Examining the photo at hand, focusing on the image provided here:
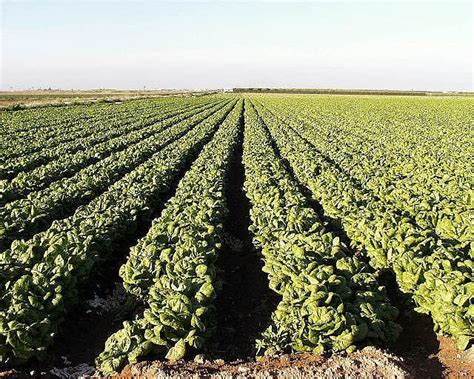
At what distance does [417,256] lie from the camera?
22.5ft

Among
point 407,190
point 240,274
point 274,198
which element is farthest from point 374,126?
point 240,274

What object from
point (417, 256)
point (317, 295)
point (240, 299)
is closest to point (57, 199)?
point (240, 299)

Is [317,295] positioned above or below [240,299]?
above

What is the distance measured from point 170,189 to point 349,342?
33.0 feet

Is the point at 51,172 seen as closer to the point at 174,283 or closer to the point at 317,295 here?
the point at 174,283

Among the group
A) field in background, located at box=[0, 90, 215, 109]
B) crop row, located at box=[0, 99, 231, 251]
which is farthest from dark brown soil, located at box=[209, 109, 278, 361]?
field in background, located at box=[0, 90, 215, 109]

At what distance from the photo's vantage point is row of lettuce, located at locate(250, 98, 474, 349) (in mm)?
5605

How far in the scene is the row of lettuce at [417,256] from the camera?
5.61 meters

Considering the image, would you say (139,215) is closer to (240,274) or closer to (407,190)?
(240,274)

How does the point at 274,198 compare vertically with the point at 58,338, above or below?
above

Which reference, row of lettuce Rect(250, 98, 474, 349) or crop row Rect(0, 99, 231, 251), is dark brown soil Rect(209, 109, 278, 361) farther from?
crop row Rect(0, 99, 231, 251)

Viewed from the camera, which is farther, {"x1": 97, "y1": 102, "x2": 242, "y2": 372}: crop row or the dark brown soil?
the dark brown soil

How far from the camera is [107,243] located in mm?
8086

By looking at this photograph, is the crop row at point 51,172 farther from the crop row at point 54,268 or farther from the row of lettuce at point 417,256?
the row of lettuce at point 417,256
